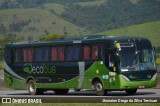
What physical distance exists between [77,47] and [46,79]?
371cm

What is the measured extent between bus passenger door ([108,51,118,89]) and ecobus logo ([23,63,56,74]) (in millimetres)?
5049

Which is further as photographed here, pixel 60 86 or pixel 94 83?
pixel 60 86

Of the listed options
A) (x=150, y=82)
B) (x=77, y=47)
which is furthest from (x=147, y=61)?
(x=77, y=47)

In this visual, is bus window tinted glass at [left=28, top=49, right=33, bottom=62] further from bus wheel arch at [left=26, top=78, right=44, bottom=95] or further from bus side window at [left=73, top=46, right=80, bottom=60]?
bus side window at [left=73, top=46, right=80, bottom=60]

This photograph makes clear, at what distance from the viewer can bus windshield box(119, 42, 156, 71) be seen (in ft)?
104

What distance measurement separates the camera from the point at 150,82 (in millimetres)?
31922

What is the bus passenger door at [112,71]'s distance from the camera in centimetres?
3158

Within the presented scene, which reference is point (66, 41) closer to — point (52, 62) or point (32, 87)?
point (52, 62)

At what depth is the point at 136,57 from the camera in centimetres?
3183

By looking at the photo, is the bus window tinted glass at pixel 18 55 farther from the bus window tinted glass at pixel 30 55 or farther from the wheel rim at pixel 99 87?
the wheel rim at pixel 99 87

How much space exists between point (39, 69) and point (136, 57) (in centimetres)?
Answer: 752

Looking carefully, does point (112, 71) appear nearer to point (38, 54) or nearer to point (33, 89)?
point (38, 54)

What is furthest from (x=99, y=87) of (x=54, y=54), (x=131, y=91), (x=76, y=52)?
(x=54, y=54)

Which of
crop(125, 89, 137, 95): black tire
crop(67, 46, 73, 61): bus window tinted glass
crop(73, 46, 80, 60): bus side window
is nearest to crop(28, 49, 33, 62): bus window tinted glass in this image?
crop(67, 46, 73, 61): bus window tinted glass
